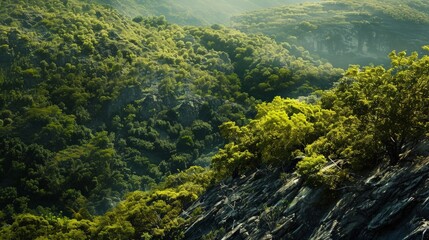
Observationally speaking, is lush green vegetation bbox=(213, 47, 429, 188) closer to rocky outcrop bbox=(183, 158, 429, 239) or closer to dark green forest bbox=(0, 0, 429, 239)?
dark green forest bbox=(0, 0, 429, 239)

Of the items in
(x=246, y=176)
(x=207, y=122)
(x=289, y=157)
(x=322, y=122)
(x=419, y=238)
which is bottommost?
(x=207, y=122)

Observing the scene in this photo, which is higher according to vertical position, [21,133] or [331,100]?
[331,100]

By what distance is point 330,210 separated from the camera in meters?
35.0

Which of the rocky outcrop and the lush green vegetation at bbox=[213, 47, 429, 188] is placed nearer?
the rocky outcrop

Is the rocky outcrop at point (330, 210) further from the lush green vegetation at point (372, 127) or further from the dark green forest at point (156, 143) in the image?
the dark green forest at point (156, 143)

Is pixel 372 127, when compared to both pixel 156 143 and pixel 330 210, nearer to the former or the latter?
pixel 330 210

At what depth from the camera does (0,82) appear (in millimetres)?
186250

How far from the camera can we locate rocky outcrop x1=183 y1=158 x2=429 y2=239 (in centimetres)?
2881

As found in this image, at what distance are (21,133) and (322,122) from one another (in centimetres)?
13943

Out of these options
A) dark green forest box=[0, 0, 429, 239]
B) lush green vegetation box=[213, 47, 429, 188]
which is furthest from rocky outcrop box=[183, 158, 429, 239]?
dark green forest box=[0, 0, 429, 239]

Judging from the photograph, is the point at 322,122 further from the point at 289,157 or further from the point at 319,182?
the point at 319,182

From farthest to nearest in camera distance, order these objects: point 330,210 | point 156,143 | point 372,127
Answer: point 156,143
point 330,210
point 372,127

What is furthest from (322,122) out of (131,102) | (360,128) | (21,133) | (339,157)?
(131,102)

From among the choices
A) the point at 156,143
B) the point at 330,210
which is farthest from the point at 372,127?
the point at 156,143
